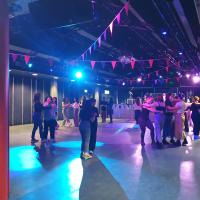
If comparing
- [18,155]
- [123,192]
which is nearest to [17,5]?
[18,155]

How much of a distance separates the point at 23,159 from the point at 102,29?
711 cm

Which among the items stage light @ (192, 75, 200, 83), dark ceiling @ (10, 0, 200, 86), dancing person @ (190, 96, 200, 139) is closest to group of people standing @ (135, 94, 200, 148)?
dancing person @ (190, 96, 200, 139)

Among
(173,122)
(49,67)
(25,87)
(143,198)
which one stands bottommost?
(143,198)

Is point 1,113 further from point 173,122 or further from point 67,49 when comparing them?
point 67,49

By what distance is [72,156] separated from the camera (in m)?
7.11

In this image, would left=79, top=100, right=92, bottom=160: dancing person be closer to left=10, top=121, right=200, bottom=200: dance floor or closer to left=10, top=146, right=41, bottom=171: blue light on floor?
left=10, top=121, right=200, bottom=200: dance floor

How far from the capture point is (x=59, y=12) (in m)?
6.82

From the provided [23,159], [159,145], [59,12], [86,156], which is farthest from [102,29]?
[23,159]

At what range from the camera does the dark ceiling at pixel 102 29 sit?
270 inches

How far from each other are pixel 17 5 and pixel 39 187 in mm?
5583

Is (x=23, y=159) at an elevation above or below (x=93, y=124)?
below

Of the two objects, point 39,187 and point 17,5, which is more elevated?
point 17,5

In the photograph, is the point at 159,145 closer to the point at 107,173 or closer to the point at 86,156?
the point at 86,156

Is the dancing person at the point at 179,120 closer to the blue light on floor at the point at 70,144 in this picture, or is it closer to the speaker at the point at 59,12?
the blue light on floor at the point at 70,144
